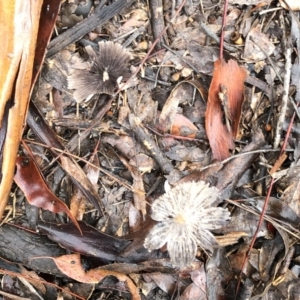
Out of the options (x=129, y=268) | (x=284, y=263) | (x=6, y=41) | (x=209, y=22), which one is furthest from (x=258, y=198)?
(x=6, y=41)

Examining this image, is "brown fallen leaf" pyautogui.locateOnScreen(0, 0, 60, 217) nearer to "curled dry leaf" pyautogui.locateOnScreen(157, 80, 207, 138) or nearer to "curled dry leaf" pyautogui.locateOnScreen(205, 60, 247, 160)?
"curled dry leaf" pyautogui.locateOnScreen(157, 80, 207, 138)

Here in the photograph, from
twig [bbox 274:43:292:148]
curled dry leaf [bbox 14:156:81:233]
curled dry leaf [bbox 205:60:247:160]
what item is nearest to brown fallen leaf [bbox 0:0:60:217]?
curled dry leaf [bbox 14:156:81:233]

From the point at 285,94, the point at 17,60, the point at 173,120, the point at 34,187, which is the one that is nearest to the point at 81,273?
the point at 34,187

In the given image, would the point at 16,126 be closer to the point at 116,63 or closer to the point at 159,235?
the point at 116,63

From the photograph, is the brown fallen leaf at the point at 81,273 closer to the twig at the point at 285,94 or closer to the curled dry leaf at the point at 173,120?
the curled dry leaf at the point at 173,120

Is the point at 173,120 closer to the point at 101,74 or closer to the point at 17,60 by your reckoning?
the point at 101,74

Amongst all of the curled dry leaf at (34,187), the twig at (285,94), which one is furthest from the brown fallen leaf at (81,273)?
the twig at (285,94)
